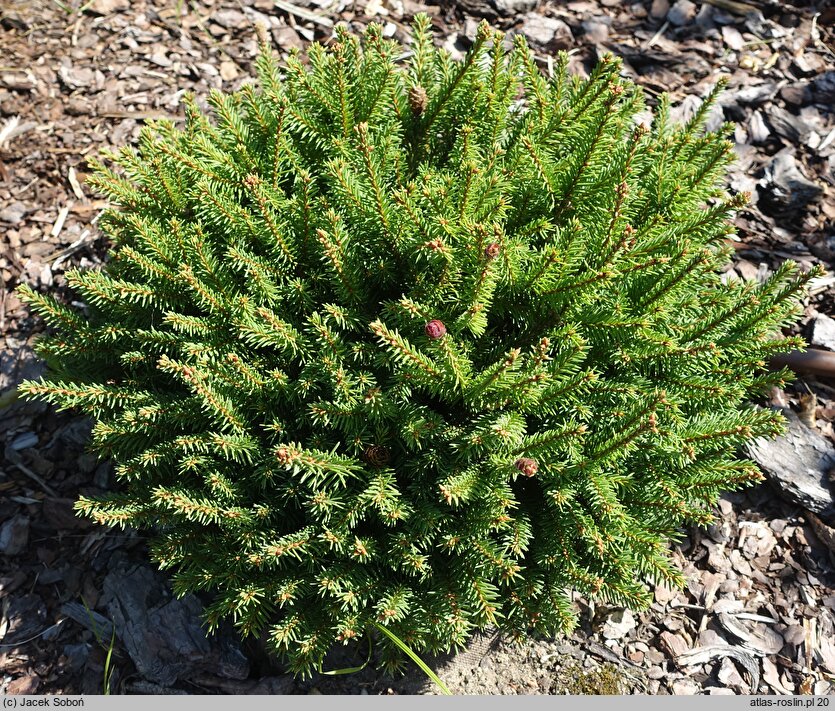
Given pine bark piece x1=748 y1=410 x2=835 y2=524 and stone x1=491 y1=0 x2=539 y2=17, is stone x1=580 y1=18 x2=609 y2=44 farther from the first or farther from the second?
pine bark piece x1=748 y1=410 x2=835 y2=524

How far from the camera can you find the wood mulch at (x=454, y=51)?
9.81 ft

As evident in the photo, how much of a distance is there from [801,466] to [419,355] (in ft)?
7.37

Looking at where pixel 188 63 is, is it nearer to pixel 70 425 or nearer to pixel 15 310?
pixel 15 310

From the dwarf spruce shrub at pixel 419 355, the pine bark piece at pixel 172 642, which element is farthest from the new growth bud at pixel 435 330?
the pine bark piece at pixel 172 642

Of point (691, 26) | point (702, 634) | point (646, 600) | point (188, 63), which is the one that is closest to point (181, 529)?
point (646, 600)

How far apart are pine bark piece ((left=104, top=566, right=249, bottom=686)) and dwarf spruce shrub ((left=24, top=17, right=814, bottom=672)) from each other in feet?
1.59

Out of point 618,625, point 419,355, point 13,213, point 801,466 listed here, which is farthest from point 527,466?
point 13,213

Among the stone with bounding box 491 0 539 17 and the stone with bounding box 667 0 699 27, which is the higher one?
the stone with bounding box 667 0 699 27

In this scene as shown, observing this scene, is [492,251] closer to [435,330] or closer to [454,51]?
[435,330]

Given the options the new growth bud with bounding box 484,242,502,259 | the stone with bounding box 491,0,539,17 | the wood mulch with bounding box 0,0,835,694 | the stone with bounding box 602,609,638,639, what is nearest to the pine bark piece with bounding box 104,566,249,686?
the wood mulch with bounding box 0,0,835,694

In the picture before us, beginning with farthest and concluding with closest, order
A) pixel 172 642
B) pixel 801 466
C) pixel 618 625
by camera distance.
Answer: pixel 801 466 → pixel 618 625 → pixel 172 642

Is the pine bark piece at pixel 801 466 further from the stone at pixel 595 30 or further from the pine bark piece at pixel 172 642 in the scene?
the stone at pixel 595 30

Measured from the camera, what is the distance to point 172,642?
2.96 metres

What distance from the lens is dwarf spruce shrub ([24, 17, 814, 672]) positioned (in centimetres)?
230
